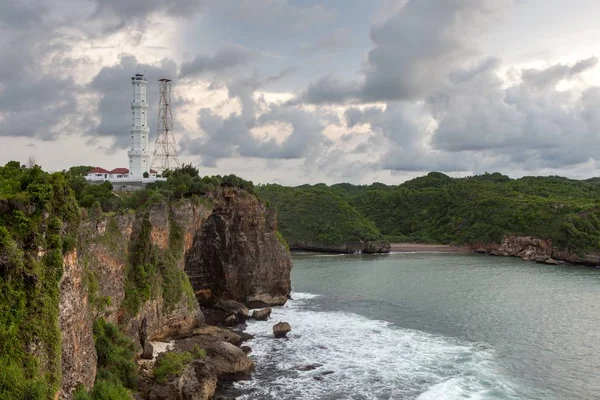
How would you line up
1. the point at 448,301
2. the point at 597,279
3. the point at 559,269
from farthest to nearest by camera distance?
the point at 559,269 → the point at 597,279 → the point at 448,301

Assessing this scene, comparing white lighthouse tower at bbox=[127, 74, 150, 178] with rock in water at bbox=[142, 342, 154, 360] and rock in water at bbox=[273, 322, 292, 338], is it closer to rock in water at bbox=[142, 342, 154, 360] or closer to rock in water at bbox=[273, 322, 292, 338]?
rock in water at bbox=[273, 322, 292, 338]

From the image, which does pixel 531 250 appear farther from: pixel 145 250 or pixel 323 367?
pixel 145 250

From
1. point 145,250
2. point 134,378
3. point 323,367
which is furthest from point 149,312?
point 323,367

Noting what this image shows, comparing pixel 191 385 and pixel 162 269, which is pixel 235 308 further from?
pixel 191 385

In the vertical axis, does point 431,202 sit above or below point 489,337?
above

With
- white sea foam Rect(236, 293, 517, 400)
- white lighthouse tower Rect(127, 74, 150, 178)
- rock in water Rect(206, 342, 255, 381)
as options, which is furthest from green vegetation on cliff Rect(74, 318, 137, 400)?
white lighthouse tower Rect(127, 74, 150, 178)

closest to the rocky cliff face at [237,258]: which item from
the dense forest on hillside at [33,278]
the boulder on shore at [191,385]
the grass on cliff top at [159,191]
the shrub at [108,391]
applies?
the grass on cliff top at [159,191]
